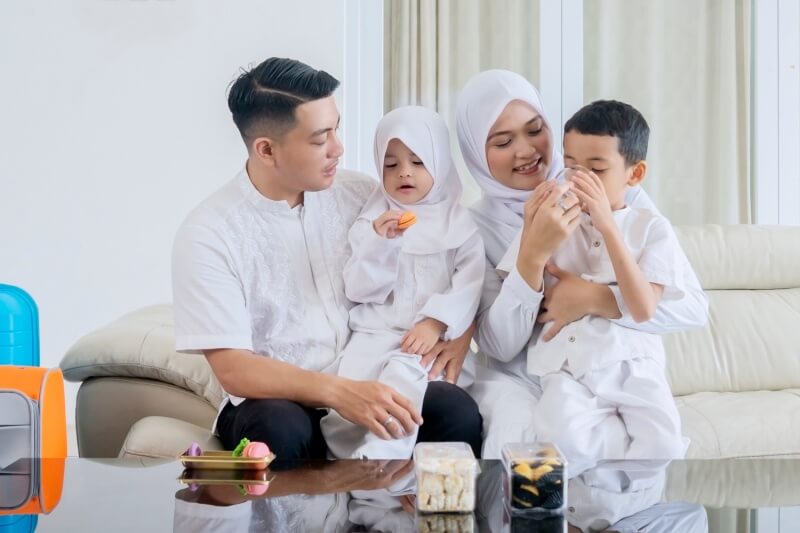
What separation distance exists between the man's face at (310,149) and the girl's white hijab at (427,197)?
0.47ft

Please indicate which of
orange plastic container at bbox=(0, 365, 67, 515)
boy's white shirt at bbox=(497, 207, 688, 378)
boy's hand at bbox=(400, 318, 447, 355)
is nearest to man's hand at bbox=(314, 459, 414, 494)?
boy's hand at bbox=(400, 318, 447, 355)

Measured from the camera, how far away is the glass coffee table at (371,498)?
3.84 feet

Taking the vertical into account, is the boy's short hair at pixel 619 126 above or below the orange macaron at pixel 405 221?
above

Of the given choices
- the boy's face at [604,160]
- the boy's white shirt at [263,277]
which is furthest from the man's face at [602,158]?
the boy's white shirt at [263,277]

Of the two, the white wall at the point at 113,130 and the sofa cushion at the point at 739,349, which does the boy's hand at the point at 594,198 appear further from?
the white wall at the point at 113,130

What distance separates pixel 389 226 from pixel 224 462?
2.02 feet

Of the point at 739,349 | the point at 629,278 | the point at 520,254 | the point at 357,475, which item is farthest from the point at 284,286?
the point at 739,349

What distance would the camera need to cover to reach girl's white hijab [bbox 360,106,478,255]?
6.47ft

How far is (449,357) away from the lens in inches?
75.5

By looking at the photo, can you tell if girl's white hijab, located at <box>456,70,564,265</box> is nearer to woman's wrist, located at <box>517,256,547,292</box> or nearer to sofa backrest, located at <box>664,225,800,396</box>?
woman's wrist, located at <box>517,256,547,292</box>

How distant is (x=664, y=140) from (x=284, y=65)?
3128 millimetres

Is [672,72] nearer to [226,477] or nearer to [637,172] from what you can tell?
[637,172]

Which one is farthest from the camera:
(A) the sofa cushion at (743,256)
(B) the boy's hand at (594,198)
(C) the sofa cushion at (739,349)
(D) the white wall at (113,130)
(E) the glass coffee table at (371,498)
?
(D) the white wall at (113,130)

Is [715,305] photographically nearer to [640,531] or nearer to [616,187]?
[616,187]
